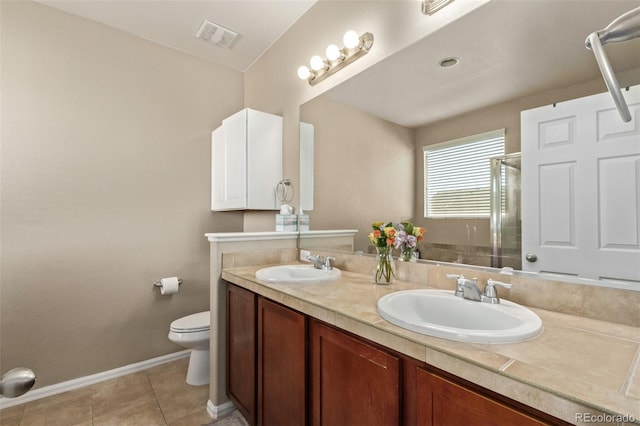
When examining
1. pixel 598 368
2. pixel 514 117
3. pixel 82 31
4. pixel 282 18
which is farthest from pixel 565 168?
pixel 82 31

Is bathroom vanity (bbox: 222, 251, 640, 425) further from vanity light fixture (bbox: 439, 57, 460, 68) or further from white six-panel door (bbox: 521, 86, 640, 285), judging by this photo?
vanity light fixture (bbox: 439, 57, 460, 68)

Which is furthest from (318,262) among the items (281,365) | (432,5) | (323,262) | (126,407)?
(126,407)

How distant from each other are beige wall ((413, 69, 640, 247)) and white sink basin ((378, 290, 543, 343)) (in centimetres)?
29

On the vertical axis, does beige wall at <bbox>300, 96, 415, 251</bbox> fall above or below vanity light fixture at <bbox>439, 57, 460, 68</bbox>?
below

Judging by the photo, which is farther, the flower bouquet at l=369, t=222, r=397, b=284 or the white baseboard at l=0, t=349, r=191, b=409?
the white baseboard at l=0, t=349, r=191, b=409

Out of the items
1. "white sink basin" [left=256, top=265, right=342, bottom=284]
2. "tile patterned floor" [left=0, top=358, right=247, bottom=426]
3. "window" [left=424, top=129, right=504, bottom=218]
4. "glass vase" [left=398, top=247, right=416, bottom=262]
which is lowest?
"tile patterned floor" [left=0, top=358, right=247, bottom=426]

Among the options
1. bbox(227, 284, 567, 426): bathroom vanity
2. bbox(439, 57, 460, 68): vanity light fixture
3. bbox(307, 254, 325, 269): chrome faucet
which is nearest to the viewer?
bbox(227, 284, 567, 426): bathroom vanity

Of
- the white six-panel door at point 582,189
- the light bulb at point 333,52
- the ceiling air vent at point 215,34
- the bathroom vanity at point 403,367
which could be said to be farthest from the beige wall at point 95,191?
the white six-panel door at point 582,189

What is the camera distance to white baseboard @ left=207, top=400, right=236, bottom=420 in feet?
5.95

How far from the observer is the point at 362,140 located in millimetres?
1757

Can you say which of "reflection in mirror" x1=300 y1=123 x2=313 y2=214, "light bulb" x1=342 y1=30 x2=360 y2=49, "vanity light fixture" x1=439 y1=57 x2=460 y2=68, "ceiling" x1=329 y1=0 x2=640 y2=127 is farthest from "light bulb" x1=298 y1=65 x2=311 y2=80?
"vanity light fixture" x1=439 y1=57 x2=460 y2=68

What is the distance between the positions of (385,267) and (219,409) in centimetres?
137

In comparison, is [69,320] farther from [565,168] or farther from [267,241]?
[565,168]

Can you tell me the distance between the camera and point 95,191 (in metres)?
2.27
